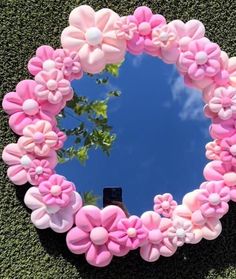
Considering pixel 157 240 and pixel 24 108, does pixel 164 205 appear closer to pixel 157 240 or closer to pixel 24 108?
pixel 157 240

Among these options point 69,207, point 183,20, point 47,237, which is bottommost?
point 47,237

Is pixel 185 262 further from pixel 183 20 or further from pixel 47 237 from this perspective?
pixel 183 20

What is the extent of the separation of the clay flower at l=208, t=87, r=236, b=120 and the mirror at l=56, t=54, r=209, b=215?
67mm

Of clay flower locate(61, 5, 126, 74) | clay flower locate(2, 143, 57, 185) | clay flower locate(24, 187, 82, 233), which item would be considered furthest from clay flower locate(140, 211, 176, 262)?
clay flower locate(61, 5, 126, 74)

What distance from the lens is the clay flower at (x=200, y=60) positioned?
1664 millimetres

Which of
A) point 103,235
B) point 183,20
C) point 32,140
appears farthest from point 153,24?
point 103,235

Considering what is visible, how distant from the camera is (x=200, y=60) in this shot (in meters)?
1.66

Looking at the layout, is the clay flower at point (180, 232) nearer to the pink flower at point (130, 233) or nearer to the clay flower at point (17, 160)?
the pink flower at point (130, 233)

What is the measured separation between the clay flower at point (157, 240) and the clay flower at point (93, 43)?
1.38 ft

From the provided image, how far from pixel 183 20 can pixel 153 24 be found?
0.68 feet

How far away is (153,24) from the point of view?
1.67 metres

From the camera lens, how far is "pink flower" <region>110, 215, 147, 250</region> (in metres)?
1.61

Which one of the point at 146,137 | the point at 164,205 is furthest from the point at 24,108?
the point at 164,205

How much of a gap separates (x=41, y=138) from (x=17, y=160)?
0.10 metres
